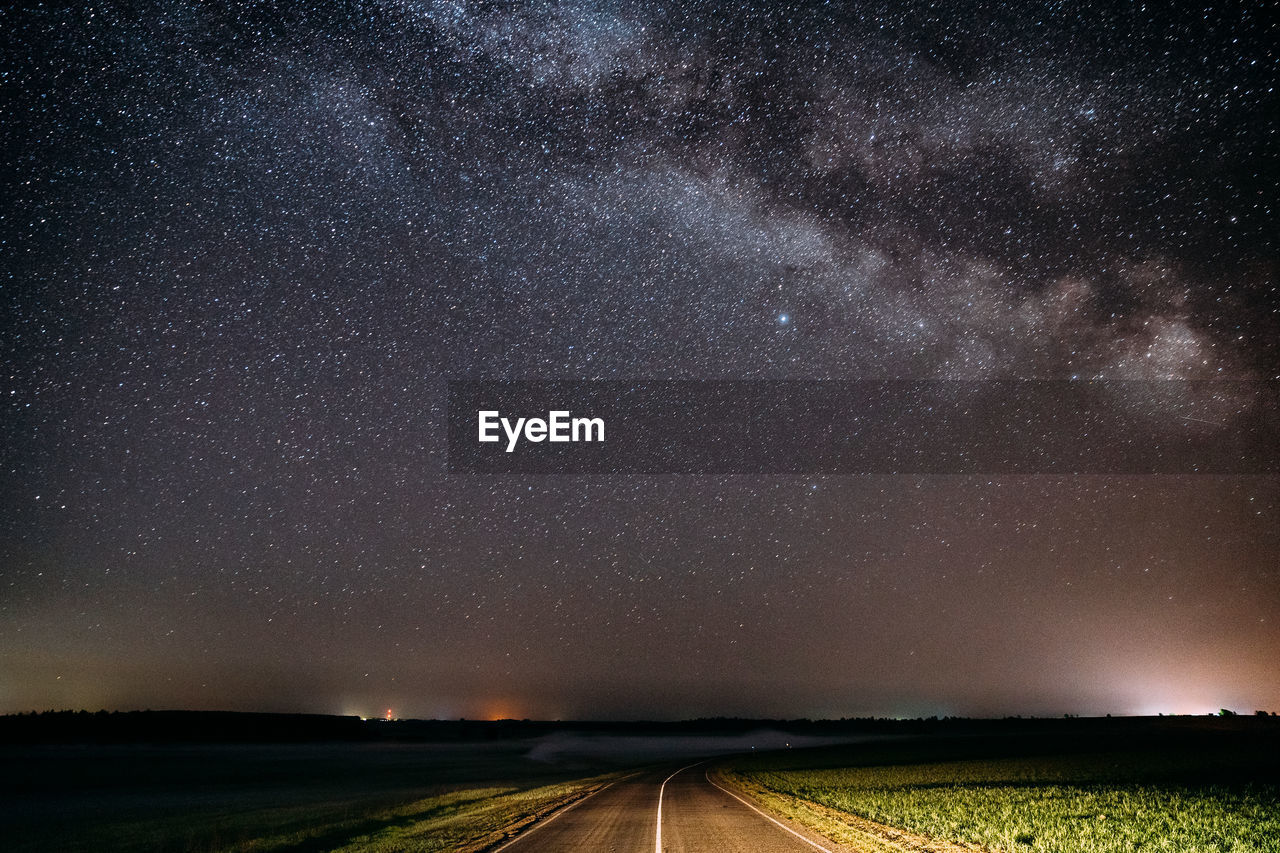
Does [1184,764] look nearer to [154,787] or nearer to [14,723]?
[154,787]

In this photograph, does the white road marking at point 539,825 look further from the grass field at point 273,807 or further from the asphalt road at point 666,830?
the grass field at point 273,807

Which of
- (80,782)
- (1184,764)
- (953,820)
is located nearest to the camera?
(953,820)

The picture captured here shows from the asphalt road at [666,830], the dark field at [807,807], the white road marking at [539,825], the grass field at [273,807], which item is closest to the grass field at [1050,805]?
the dark field at [807,807]

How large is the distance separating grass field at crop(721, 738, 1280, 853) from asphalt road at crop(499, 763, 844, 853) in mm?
1350

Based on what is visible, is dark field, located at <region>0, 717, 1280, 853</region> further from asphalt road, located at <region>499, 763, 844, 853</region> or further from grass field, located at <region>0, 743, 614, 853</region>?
asphalt road, located at <region>499, 763, 844, 853</region>

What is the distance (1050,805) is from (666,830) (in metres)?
13.1

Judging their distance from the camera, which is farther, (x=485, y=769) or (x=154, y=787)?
(x=485, y=769)

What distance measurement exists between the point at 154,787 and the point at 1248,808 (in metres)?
55.2

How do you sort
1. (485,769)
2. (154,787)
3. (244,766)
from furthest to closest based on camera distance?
(244,766), (485,769), (154,787)

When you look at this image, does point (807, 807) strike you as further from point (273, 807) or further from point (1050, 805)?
point (273, 807)

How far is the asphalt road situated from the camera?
1497 centimetres

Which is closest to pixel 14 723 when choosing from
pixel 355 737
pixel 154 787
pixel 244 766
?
pixel 355 737

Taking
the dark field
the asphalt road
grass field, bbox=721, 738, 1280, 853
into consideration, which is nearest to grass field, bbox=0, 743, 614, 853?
the dark field

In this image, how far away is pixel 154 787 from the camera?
4891 centimetres
